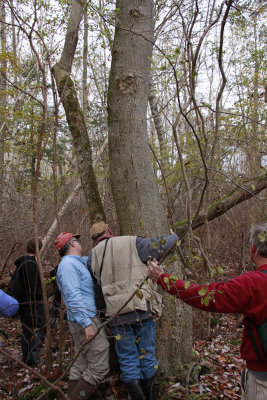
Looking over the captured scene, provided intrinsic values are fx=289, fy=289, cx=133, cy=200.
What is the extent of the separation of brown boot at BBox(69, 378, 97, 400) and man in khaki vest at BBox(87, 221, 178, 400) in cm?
34

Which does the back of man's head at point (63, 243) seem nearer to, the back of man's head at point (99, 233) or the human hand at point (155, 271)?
the back of man's head at point (99, 233)

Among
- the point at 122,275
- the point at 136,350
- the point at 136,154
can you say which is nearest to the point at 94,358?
the point at 136,350

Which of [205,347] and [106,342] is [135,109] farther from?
[205,347]

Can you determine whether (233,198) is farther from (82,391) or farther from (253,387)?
(82,391)

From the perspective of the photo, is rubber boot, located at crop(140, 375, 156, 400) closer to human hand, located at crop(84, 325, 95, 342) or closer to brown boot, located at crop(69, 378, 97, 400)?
brown boot, located at crop(69, 378, 97, 400)

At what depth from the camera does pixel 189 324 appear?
10.5 ft

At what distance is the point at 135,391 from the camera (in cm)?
268

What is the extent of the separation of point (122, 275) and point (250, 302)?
133 cm

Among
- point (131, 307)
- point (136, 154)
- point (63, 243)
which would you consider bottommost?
point (131, 307)

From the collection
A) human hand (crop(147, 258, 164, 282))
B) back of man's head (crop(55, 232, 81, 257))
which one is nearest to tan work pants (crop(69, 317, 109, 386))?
back of man's head (crop(55, 232, 81, 257))

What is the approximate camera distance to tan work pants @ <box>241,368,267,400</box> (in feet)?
5.79

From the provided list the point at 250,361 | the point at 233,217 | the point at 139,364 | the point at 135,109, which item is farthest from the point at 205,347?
the point at 233,217

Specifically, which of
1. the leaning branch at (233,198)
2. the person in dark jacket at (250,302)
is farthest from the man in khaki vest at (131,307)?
the leaning branch at (233,198)

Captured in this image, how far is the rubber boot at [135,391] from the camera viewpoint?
268 centimetres
